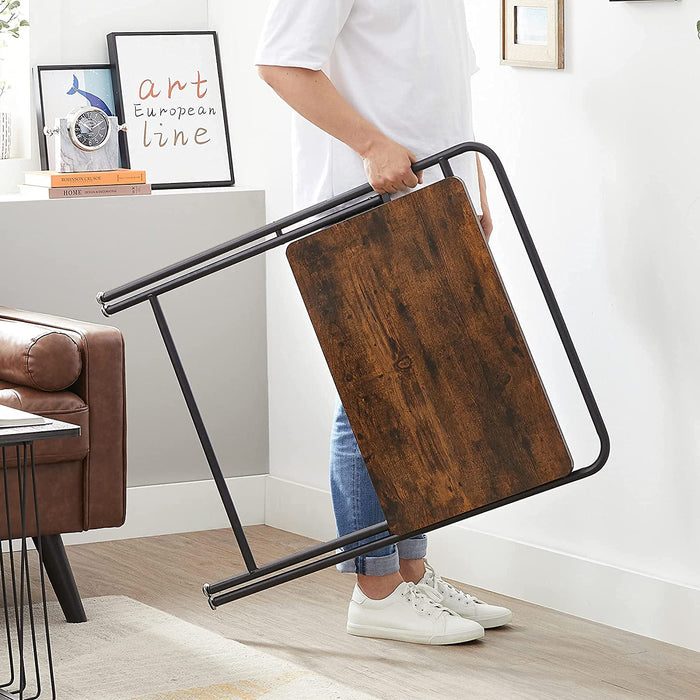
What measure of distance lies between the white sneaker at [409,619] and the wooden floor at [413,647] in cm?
2

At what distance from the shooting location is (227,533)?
329 centimetres

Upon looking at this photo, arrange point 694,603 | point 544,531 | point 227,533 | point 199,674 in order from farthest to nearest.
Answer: point 227,533
point 544,531
point 694,603
point 199,674

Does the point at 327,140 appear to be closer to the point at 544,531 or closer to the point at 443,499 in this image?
the point at 443,499

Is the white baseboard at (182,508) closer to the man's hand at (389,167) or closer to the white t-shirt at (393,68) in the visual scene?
the white t-shirt at (393,68)

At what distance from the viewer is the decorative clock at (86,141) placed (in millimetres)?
3213

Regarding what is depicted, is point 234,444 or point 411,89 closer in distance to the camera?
point 411,89

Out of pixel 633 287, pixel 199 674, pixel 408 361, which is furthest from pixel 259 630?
pixel 633 287

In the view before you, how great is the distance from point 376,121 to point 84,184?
116 cm

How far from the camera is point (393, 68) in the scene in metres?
2.21

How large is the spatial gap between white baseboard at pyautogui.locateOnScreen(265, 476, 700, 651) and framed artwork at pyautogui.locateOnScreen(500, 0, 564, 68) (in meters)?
0.95

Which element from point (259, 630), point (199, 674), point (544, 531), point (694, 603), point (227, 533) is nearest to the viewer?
point (199, 674)

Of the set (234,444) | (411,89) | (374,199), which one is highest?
(411,89)

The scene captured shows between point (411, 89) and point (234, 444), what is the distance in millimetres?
1413

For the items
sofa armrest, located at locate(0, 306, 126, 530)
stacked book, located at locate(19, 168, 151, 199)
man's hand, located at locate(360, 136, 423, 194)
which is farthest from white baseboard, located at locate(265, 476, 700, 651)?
stacked book, located at locate(19, 168, 151, 199)
